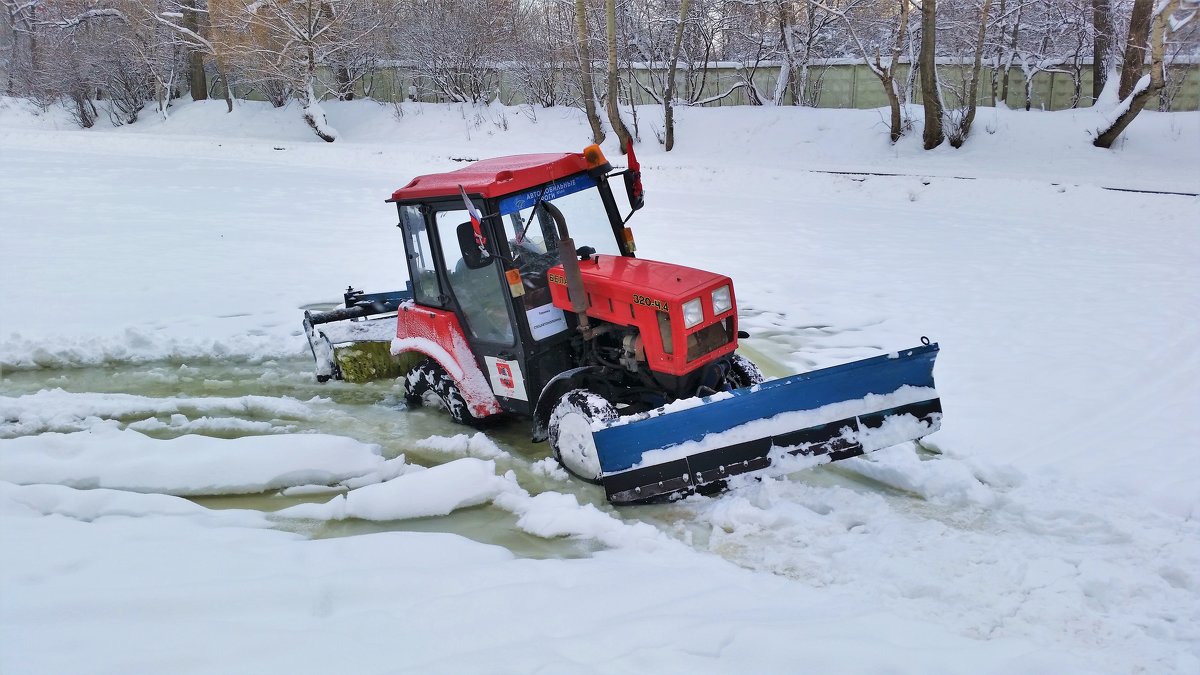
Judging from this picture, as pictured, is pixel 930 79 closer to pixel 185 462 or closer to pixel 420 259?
pixel 420 259

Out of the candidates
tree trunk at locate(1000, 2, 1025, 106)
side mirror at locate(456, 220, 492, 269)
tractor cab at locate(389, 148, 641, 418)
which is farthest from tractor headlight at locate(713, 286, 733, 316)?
tree trunk at locate(1000, 2, 1025, 106)

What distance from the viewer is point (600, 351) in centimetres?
548

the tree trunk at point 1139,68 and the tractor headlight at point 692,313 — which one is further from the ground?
the tree trunk at point 1139,68

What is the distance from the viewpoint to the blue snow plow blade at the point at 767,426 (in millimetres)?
4629

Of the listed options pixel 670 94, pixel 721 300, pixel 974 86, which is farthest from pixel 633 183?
pixel 670 94

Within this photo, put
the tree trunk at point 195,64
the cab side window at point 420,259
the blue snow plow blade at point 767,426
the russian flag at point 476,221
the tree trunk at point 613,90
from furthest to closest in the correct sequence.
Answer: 1. the tree trunk at point 195,64
2. the tree trunk at point 613,90
3. the cab side window at point 420,259
4. the russian flag at point 476,221
5. the blue snow plow blade at point 767,426

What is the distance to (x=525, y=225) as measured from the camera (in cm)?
552

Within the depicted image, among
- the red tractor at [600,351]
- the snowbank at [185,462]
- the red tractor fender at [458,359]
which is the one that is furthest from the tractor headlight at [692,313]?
the snowbank at [185,462]

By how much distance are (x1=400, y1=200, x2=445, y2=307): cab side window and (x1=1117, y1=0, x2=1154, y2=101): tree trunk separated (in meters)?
17.7

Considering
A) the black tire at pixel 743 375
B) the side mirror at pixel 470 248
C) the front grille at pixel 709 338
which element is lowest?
the black tire at pixel 743 375

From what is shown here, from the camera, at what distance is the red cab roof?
527 cm

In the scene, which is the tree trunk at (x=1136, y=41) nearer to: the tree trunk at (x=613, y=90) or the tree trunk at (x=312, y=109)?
the tree trunk at (x=613, y=90)

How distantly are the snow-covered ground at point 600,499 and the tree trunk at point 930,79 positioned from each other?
23.5 feet

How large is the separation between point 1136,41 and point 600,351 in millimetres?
18389
